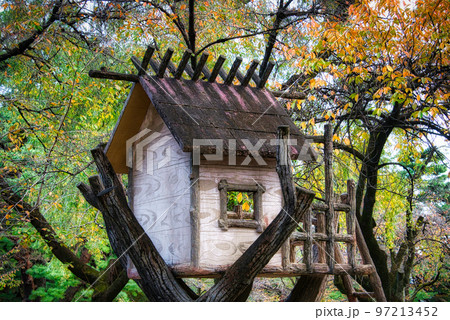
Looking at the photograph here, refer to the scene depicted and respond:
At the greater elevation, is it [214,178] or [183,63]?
[183,63]

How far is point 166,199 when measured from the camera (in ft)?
15.1

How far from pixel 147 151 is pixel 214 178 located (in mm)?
1152

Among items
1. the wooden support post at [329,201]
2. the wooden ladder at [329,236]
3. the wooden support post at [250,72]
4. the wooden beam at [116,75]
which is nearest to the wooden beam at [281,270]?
the wooden ladder at [329,236]

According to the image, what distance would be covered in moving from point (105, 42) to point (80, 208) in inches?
113

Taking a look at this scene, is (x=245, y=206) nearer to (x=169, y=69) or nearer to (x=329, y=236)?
(x=329, y=236)

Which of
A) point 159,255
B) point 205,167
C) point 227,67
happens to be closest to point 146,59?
point 205,167

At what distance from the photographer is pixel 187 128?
4125 millimetres

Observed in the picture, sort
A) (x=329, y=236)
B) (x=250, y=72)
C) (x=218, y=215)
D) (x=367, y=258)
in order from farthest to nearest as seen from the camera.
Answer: (x=250, y=72) → (x=367, y=258) → (x=329, y=236) → (x=218, y=215)

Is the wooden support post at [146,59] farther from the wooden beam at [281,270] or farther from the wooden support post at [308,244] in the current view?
the wooden support post at [308,244]

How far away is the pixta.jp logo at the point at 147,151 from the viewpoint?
15.7 feet

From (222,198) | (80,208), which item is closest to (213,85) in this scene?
(222,198)

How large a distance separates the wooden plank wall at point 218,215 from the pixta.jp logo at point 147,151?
1.98 feet

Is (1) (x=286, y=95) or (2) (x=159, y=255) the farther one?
(1) (x=286, y=95)

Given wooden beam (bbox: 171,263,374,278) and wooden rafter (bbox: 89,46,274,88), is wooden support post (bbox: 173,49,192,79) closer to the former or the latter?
wooden rafter (bbox: 89,46,274,88)
